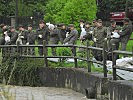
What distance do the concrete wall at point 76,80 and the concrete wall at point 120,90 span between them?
1.01 metres

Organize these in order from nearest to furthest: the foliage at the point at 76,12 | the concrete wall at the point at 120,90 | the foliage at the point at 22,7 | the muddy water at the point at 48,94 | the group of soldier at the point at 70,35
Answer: the concrete wall at the point at 120,90
the muddy water at the point at 48,94
the group of soldier at the point at 70,35
the foliage at the point at 76,12
the foliage at the point at 22,7

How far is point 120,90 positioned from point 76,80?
4209 millimetres

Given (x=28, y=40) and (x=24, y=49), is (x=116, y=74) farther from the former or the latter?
(x=28, y=40)

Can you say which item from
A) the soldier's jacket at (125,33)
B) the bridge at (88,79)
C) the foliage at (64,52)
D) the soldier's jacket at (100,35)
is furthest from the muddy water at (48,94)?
the soldier's jacket at (125,33)

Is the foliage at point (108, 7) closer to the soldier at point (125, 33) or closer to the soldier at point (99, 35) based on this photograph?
the soldier at point (125, 33)

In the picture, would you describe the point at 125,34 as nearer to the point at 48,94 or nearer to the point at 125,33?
the point at 125,33

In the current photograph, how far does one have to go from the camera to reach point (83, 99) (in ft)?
43.3

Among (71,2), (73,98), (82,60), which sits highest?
(71,2)

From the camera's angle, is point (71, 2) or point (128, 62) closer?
point (128, 62)

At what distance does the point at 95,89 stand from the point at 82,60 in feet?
7.32

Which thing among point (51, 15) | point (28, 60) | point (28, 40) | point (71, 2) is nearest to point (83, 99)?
point (28, 60)

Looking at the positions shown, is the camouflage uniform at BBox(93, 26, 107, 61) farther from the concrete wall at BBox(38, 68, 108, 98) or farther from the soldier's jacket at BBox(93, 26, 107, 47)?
the concrete wall at BBox(38, 68, 108, 98)

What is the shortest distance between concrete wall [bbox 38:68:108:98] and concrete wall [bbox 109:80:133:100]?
1.01 m

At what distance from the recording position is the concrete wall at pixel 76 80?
498 inches
